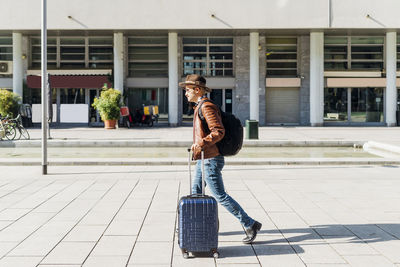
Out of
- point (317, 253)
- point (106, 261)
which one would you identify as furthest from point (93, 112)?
point (317, 253)

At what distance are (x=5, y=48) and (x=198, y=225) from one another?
29.7 meters

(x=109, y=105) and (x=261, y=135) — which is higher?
(x=109, y=105)

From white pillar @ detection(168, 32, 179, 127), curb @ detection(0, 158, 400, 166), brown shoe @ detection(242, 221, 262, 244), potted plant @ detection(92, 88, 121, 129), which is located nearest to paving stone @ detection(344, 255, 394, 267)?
brown shoe @ detection(242, 221, 262, 244)

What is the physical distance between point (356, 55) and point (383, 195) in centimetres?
2457

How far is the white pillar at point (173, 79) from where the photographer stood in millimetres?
→ 30078

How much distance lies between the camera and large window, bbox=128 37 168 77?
3142 cm

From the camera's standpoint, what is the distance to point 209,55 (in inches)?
1235

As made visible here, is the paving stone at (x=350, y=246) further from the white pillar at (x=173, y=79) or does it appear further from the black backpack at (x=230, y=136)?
the white pillar at (x=173, y=79)

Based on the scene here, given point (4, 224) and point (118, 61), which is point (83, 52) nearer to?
point (118, 61)

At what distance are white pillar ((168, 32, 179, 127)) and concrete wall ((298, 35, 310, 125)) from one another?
7.60 meters
